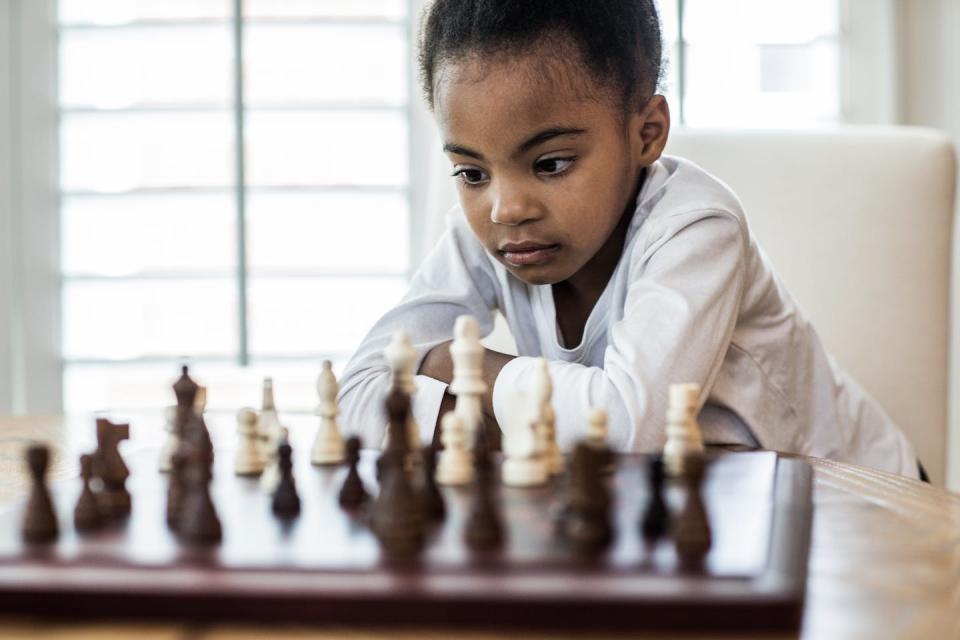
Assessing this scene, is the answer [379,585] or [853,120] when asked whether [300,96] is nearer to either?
[853,120]

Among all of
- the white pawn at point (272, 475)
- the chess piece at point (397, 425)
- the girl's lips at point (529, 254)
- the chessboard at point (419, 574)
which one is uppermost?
the girl's lips at point (529, 254)

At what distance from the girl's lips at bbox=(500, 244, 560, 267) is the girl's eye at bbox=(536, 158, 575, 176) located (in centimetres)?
11

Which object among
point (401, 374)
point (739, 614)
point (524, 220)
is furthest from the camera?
point (524, 220)

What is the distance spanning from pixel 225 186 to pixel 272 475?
8.19 ft

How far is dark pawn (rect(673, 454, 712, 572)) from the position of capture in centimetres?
64

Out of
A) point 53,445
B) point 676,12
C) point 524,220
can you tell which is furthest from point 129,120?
point 524,220

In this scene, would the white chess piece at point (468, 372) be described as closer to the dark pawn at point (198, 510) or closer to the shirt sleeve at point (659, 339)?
the shirt sleeve at point (659, 339)

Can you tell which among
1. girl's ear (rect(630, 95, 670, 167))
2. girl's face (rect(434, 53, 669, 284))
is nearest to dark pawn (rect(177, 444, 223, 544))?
girl's face (rect(434, 53, 669, 284))

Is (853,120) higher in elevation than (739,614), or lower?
higher

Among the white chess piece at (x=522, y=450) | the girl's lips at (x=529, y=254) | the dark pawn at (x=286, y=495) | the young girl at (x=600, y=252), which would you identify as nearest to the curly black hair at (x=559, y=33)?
the young girl at (x=600, y=252)

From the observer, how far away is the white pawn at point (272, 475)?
857 mm

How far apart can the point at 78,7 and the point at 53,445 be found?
220 centimetres

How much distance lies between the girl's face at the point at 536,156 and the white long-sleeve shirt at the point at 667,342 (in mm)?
88

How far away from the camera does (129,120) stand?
327cm
